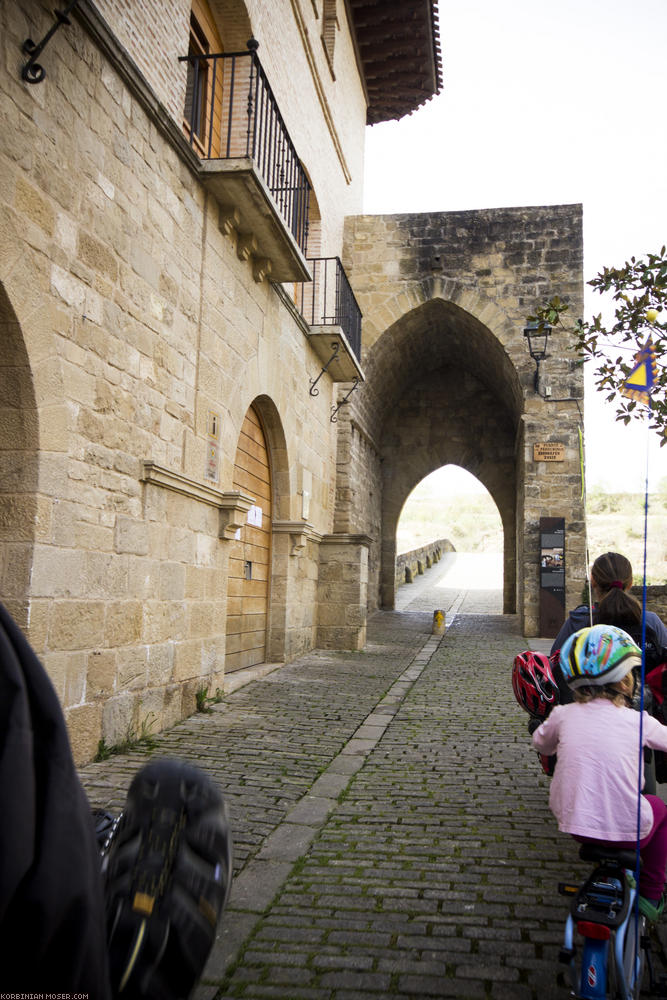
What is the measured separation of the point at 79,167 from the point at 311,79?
24.8 feet

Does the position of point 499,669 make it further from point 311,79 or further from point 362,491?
point 311,79

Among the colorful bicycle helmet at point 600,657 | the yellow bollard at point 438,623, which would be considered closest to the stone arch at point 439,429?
the yellow bollard at point 438,623

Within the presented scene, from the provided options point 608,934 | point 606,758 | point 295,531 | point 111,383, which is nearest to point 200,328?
point 111,383

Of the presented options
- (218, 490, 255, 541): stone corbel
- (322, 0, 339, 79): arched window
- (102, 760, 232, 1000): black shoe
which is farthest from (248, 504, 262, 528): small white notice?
(102, 760, 232, 1000): black shoe

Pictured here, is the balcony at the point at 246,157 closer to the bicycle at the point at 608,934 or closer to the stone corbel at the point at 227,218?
the stone corbel at the point at 227,218

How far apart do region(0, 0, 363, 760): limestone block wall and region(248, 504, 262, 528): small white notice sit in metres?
1.74

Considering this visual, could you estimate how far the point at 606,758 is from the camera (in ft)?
7.79

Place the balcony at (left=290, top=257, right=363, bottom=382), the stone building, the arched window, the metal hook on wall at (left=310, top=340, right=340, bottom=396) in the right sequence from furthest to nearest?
the arched window, the metal hook on wall at (left=310, top=340, right=340, bottom=396), the balcony at (left=290, top=257, right=363, bottom=382), the stone building

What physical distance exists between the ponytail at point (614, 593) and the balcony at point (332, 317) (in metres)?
7.30

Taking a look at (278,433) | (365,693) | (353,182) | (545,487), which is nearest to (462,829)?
(365,693)

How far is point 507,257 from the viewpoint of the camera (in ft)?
45.9

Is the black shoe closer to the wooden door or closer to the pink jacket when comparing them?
the pink jacket

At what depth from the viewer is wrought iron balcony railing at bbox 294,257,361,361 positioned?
11023mm

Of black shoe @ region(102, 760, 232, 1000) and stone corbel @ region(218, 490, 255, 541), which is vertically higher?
stone corbel @ region(218, 490, 255, 541)
